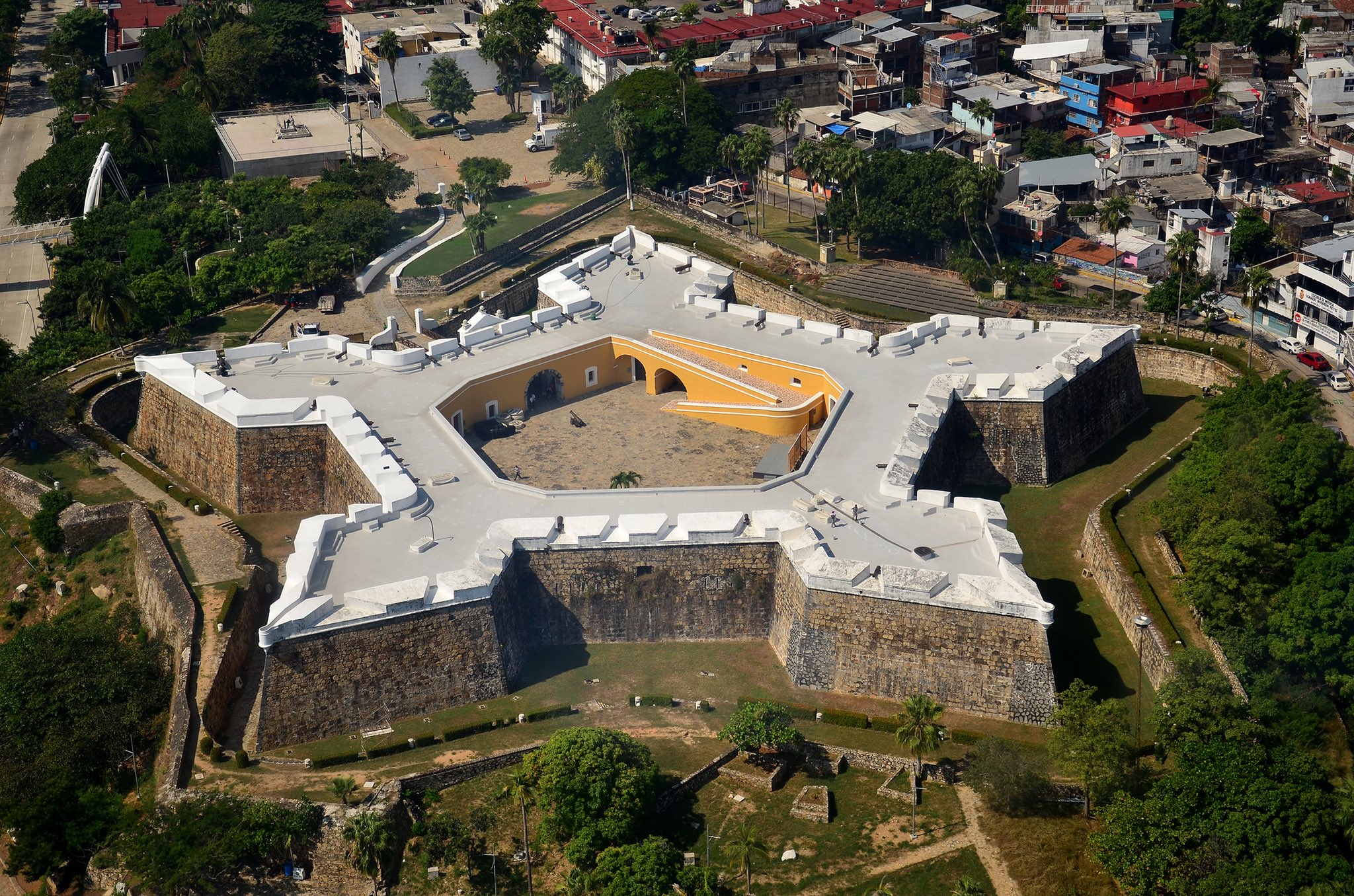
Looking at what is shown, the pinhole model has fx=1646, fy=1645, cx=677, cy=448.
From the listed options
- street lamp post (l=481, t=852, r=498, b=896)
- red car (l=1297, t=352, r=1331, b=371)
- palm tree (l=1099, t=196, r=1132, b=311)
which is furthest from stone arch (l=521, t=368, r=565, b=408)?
red car (l=1297, t=352, r=1331, b=371)

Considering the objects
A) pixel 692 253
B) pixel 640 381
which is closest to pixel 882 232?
pixel 692 253

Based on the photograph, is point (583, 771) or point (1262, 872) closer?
point (1262, 872)

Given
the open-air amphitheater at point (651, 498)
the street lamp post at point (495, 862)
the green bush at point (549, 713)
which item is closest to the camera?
the street lamp post at point (495, 862)

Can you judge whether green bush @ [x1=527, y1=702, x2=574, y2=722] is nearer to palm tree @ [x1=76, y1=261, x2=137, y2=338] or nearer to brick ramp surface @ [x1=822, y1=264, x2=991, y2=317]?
brick ramp surface @ [x1=822, y1=264, x2=991, y2=317]

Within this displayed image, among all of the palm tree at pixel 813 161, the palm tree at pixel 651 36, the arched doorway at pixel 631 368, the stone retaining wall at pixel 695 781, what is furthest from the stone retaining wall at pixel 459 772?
the palm tree at pixel 651 36

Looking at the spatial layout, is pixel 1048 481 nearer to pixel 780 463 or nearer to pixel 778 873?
Answer: pixel 780 463

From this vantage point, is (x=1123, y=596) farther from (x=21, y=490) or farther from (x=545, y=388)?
(x=21, y=490)

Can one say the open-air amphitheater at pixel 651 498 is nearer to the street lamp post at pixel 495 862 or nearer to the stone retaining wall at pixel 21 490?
the stone retaining wall at pixel 21 490
